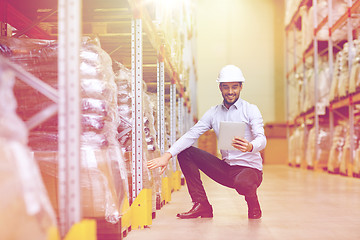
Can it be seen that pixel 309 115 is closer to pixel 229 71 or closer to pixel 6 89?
pixel 229 71

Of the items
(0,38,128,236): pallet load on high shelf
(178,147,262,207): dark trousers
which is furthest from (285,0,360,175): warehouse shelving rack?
(0,38,128,236): pallet load on high shelf

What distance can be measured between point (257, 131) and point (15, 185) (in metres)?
2.65

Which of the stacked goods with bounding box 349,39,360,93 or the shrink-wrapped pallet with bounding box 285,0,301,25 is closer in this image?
the stacked goods with bounding box 349,39,360,93

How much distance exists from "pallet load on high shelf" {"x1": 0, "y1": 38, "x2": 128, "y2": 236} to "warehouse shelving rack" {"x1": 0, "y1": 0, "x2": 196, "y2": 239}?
397 millimetres

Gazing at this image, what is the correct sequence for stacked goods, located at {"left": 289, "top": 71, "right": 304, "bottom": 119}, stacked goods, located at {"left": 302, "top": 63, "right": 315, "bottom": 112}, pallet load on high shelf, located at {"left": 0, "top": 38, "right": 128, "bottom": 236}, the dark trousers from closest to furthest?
pallet load on high shelf, located at {"left": 0, "top": 38, "right": 128, "bottom": 236}, the dark trousers, stacked goods, located at {"left": 302, "top": 63, "right": 315, "bottom": 112}, stacked goods, located at {"left": 289, "top": 71, "right": 304, "bottom": 119}

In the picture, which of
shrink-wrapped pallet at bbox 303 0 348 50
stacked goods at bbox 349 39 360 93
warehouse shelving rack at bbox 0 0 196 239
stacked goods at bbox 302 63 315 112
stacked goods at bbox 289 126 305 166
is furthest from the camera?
stacked goods at bbox 289 126 305 166

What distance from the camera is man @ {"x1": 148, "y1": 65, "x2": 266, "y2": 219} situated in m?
3.84

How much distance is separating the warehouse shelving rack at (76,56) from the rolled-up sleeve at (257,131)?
929 millimetres

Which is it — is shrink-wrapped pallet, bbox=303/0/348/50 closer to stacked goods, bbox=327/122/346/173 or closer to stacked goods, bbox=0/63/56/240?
stacked goods, bbox=327/122/346/173

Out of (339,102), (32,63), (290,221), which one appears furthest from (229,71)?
(339,102)

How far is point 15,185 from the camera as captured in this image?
1.51 meters

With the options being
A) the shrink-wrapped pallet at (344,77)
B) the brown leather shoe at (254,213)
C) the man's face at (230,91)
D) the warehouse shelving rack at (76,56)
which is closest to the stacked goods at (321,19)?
the shrink-wrapped pallet at (344,77)

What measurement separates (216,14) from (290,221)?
14.9 m

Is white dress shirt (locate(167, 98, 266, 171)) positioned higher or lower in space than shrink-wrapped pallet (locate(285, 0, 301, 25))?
lower
